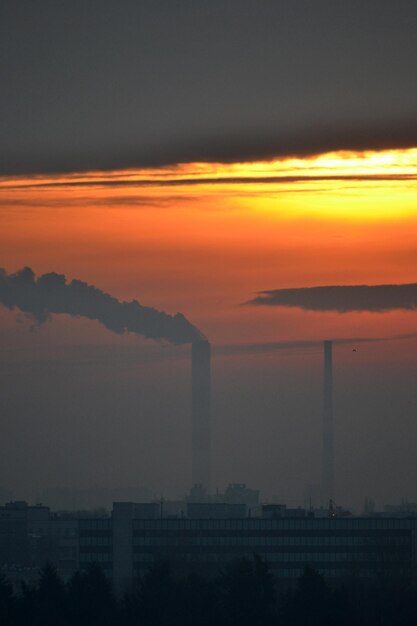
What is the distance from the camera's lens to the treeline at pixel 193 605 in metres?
43.4

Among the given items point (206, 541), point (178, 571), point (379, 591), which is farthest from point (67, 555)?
point (379, 591)

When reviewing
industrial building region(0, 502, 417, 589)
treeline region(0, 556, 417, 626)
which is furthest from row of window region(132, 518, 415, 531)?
treeline region(0, 556, 417, 626)

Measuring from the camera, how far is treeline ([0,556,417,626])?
43406mm

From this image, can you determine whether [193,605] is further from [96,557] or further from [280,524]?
[280,524]

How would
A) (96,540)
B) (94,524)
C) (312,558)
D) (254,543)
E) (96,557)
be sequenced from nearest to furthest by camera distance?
(312,558) < (96,557) < (254,543) < (96,540) < (94,524)

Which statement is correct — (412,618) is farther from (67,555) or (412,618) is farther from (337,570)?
(67,555)

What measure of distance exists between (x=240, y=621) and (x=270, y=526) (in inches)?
1268

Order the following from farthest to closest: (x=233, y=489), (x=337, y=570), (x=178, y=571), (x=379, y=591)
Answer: (x=233, y=489) → (x=337, y=570) → (x=178, y=571) → (x=379, y=591)

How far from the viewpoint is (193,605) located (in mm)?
44469

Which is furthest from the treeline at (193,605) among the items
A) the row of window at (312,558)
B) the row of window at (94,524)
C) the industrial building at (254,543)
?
the row of window at (94,524)

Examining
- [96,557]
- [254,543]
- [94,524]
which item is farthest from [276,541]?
[94,524]

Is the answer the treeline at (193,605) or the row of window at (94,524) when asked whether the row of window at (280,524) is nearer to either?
the row of window at (94,524)

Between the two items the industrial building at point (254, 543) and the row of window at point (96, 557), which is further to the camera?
the row of window at point (96, 557)

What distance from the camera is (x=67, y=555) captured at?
97.9 metres
